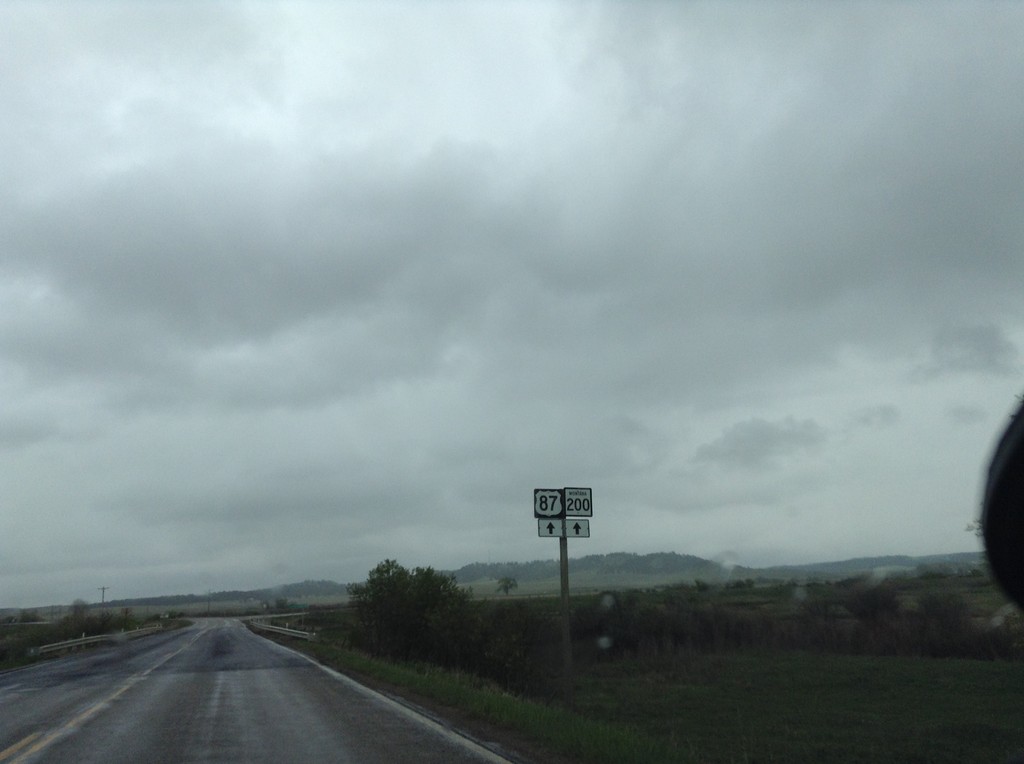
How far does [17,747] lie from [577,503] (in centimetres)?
870

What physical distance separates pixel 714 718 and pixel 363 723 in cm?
1869

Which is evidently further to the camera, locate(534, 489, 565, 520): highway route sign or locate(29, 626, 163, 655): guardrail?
locate(29, 626, 163, 655): guardrail

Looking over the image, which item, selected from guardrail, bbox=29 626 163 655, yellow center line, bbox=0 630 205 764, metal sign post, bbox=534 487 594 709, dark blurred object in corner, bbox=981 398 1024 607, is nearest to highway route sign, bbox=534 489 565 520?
metal sign post, bbox=534 487 594 709

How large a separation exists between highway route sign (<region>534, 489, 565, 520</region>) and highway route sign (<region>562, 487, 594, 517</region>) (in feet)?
0.29

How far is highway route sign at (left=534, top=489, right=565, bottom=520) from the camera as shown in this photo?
49.5 feet

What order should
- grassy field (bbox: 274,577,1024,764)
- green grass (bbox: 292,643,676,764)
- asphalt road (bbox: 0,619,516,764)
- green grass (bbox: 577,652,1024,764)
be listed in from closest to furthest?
green grass (bbox: 292,643,676,764) < asphalt road (bbox: 0,619,516,764) < grassy field (bbox: 274,577,1024,764) < green grass (bbox: 577,652,1024,764)

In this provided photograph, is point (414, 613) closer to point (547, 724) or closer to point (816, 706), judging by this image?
point (816, 706)

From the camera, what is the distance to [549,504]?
15203 mm

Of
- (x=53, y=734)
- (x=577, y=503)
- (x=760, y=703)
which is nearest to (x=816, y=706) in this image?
(x=760, y=703)

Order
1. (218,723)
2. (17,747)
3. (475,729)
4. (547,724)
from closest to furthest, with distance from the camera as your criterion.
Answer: (17,747), (547,724), (475,729), (218,723)

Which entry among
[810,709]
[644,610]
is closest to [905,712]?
[810,709]

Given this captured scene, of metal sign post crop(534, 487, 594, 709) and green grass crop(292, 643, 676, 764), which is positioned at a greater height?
metal sign post crop(534, 487, 594, 709)

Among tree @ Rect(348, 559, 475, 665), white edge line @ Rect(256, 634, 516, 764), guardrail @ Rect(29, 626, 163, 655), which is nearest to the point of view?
white edge line @ Rect(256, 634, 516, 764)

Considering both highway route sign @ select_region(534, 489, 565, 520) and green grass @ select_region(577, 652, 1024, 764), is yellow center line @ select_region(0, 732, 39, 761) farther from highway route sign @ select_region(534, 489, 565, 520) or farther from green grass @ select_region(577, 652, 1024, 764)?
green grass @ select_region(577, 652, 1024, 764)
